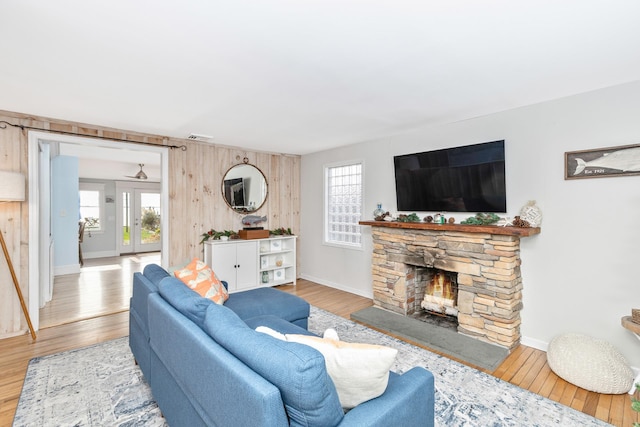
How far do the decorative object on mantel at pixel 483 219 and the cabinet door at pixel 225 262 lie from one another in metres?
3.23

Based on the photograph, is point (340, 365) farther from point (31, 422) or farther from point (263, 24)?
point (31, 422)

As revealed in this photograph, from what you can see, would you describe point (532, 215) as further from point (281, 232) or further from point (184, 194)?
point (184, 194)

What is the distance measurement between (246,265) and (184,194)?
140 cm

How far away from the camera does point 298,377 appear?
1036mm

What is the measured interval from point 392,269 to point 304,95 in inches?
95.6

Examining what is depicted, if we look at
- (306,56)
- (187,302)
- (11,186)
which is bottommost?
(187,302)

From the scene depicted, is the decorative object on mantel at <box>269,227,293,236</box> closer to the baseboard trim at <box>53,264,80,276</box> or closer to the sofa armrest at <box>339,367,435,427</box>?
the sofa armrest at <box>339,367,435,427</box>

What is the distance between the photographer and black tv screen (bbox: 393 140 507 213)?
3.23 metres

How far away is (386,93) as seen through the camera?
106 inches

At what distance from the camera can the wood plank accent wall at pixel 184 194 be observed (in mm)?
3285

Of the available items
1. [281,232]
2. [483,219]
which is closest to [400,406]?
[483,219]

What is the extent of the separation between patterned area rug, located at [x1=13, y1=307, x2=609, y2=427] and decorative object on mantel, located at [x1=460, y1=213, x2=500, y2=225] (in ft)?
4.60

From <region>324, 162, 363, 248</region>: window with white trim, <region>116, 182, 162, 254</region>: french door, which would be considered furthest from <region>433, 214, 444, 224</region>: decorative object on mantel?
<region>116, 182, 162, 254</region>: french door

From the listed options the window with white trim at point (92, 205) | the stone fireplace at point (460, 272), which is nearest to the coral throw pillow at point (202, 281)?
the stone fireplace at point (460, 272)
